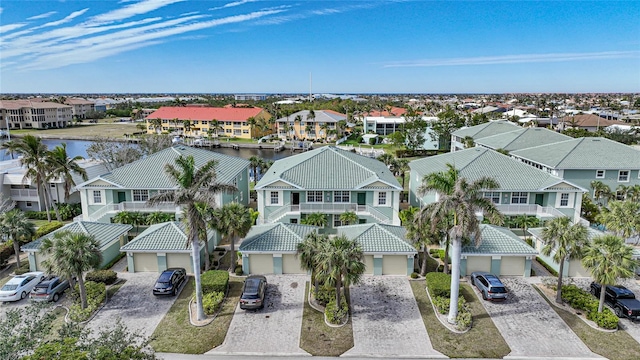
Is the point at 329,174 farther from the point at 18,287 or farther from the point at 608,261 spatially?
the point at 18,287

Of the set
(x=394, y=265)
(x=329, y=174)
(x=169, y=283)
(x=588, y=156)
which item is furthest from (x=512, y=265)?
(x=169, y=283)

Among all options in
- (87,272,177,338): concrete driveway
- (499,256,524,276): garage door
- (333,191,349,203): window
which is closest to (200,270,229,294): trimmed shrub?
(87,272,177,338): concrete driveway

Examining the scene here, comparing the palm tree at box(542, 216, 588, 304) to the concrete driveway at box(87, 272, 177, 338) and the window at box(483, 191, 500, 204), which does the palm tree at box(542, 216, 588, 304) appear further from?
the concrete driveway at box(87, 272, 177, 338)

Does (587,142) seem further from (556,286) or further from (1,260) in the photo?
(1,260)

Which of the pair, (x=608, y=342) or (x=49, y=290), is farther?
(x=49, y=290)

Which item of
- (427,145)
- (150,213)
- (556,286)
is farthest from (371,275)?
(427,145)

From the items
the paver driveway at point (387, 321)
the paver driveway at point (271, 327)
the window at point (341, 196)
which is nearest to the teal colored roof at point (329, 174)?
the window at point (341, 196)
